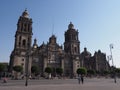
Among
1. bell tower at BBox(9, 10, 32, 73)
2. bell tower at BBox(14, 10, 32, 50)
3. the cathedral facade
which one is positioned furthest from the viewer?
bell tower at BBox(14, 10, 32, 50)

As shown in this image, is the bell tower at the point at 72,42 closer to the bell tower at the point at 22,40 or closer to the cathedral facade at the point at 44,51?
the cathedral facade at the point at 44,51

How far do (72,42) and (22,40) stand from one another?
27885 mm

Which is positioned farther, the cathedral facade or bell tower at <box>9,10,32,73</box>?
the cathedral facade

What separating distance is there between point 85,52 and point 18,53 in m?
65.9

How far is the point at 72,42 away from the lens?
91000 millimetres

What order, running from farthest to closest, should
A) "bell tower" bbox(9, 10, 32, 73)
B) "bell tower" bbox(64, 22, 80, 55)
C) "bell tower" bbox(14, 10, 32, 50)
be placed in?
1. "bell tower" bbox(64, 22, 80, 55)
2. "bell tower" bbox(14, 10, 32, 50)
3. "bell tower" bbox(9, 10, 32, 73)

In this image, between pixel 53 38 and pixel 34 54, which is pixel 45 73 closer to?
pixel 34 54

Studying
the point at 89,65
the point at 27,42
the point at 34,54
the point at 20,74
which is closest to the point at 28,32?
the point at 27,42

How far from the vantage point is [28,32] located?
3066 inches

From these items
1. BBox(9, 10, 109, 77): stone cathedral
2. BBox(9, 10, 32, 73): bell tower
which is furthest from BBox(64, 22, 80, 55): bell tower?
BBox(9, 10, 32, 73): bell tower

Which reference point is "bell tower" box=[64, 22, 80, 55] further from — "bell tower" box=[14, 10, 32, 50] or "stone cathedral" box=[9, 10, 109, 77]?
"bell tower" box=[14, 10, 32, 50]

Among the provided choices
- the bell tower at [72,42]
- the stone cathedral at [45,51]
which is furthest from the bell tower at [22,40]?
the bell tower at [72,42]

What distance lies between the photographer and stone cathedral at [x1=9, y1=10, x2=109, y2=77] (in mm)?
74562

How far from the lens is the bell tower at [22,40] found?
73.3 meters
